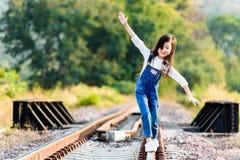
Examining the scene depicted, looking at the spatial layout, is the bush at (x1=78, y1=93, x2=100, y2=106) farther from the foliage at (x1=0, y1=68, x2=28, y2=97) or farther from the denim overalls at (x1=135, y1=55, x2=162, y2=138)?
the denim overalls at (x1=135, y1=55, x2=162, y2=138)

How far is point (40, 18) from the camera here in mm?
47750

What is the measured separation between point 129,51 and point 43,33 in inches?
312

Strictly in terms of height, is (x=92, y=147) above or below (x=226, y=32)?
below

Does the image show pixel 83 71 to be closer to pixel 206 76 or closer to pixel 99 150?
pixel 206 76

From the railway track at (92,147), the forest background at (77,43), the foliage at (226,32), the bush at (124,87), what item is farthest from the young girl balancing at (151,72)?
the foliage at (226,32)

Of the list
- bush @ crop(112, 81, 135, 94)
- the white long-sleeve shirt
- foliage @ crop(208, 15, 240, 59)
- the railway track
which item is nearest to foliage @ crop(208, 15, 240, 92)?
foliage @ crop(208, 15, 240, 59)

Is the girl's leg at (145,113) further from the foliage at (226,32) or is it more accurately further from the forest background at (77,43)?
the foliage at (226,32)

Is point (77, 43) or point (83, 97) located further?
point (77, 43)

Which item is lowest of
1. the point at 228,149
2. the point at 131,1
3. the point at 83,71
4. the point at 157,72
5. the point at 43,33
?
the point at 228,149

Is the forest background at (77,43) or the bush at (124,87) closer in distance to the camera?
the bush at (124,87)

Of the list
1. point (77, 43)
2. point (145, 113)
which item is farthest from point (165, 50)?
point (77, 43)

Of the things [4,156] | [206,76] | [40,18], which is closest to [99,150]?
[4,156]

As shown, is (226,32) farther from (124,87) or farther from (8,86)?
(8,86)

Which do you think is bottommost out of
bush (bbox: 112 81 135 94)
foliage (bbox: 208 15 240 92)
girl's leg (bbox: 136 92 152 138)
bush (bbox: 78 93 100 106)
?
girl's leg (bbox: 136 92 152 138)
